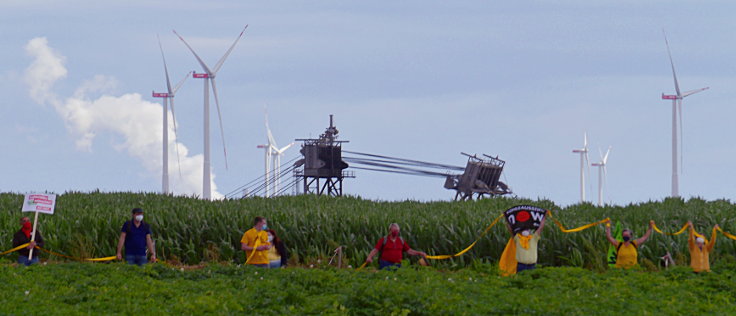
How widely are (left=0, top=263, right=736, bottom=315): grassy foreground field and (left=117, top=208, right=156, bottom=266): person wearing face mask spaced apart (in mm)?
425

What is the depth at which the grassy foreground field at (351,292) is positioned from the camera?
45.3 feet

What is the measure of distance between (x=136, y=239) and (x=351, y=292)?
6.87 meters

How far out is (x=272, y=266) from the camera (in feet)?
63.2

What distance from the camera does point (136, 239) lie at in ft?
63.5

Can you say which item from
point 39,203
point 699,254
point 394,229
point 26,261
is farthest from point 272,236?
point 699,254

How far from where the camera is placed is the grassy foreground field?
1380cm

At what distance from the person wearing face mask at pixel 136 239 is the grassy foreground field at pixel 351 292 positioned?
43cm

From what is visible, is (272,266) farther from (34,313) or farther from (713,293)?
(713,293)

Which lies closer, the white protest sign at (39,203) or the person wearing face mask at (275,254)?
the person wearing face mask at (275,254)

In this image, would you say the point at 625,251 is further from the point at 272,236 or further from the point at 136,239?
the point at 136,239

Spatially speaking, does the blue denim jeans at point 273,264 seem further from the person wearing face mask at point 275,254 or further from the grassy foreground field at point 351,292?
the grassy foreground field at point 351,292

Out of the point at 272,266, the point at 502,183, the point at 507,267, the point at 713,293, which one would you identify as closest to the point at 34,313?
the point at 272,266

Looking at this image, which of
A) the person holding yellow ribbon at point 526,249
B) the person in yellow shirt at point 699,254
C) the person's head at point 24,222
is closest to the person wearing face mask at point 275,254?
the person holding yellow ribbon at point 526,249

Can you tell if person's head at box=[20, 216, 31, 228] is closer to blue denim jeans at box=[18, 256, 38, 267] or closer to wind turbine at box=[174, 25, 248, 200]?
blue denim jeans at box=[18, 256, 38, 267]
